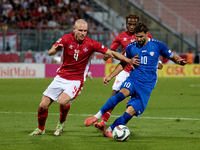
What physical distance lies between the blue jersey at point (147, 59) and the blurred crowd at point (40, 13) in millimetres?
19521

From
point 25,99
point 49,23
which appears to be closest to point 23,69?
point 49,23

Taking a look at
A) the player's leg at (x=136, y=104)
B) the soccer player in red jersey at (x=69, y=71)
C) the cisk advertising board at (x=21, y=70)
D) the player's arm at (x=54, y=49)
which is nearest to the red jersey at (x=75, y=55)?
the soccer player in red jersey at (x=69, y=71)

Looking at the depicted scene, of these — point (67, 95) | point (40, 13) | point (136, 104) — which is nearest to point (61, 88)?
point (67, 95)

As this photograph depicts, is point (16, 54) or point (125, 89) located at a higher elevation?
point (125, 89)

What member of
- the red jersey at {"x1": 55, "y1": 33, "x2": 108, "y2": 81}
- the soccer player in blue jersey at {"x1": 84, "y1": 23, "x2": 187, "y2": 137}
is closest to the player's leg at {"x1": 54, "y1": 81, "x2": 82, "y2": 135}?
the red jersey at {"x1": 55, "y1": 33, "x2": 108, "y2": 81}

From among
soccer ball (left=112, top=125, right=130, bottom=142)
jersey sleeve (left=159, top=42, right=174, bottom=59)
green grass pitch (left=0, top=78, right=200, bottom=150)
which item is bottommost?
green grass pitch (left=0, top=78, right=200, bottom=150)

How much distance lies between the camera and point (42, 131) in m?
6.78

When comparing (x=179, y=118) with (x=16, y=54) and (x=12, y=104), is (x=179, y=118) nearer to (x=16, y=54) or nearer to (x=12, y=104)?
(x=12, y=104)

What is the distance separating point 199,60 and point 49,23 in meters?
11.4

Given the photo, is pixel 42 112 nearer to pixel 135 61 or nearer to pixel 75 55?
pixel 75 55

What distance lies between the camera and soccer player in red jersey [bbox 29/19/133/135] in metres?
6.67

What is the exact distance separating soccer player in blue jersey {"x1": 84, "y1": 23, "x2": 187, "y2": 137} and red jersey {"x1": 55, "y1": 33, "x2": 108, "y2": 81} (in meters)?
0.52

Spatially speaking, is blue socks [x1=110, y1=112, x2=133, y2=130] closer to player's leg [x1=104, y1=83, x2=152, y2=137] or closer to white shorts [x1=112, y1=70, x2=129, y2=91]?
player's leg [x1=104, y1=83, x2=152, y2=137]

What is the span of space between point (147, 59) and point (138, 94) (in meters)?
0.66
